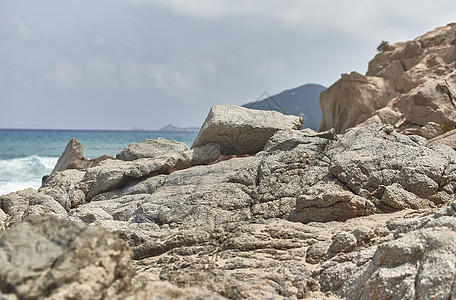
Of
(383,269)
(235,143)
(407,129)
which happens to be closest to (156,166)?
(235,143)

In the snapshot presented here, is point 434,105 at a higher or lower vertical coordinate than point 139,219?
higher

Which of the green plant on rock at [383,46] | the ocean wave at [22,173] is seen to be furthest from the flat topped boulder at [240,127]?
the green plant on rock at [383,46]

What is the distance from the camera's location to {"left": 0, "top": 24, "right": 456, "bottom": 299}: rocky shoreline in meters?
3.90

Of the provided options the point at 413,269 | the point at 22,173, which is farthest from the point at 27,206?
the point at 22,173

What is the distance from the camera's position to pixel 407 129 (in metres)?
18.1

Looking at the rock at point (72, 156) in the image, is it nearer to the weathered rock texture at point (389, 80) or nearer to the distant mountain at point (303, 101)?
the weathered rock texture at point (389, 80)

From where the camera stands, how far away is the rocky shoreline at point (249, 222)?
3902mm

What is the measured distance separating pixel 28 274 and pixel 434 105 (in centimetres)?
1860

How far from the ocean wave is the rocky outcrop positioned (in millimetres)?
13062

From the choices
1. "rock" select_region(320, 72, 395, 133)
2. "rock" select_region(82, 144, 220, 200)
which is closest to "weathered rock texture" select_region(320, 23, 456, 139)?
"rock" select_region(320, 72, 395, 133)

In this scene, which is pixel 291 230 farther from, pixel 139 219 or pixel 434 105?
pixel 434 105

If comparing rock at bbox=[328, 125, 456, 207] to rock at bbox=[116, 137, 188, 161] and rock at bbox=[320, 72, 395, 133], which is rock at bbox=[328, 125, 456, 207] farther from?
rock at bbox=[320, 72, 395, 133]

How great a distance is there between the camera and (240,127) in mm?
12461

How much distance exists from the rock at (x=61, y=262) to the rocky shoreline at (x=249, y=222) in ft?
0.03
